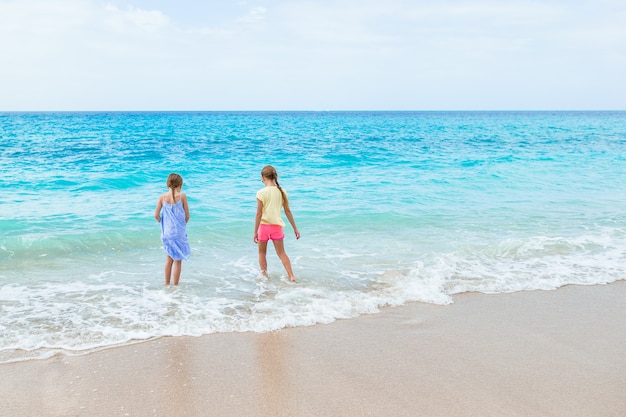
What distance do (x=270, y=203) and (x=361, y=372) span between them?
2998 mm

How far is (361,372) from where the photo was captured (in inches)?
157

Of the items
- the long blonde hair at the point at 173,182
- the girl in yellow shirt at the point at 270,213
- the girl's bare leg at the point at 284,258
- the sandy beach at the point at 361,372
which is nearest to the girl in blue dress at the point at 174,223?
the long blonde hair at the point at 173,182

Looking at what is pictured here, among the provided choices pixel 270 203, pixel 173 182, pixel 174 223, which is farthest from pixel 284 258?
pixel 173 182

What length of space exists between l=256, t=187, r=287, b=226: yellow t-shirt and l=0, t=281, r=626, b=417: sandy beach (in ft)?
6.31

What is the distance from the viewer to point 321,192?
13602mm

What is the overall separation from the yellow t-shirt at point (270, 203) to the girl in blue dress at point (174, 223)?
94cm

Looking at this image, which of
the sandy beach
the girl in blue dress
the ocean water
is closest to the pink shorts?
the ocean water

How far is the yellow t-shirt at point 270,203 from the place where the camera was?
21.4 feet

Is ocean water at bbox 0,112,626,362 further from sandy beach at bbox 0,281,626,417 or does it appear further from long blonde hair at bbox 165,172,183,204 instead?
long blonde hair at bbox 165,172,183,204

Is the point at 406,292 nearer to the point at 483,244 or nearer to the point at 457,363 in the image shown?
the point at 457,363

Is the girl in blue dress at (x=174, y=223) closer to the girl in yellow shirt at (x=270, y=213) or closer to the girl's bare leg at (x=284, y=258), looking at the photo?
the girl in yellow shirt at (x=270, y=213)

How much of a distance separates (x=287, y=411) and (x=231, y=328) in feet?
5.34

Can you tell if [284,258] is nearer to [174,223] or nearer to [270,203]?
[270,203]

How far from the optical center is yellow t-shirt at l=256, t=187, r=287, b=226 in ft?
21.4
